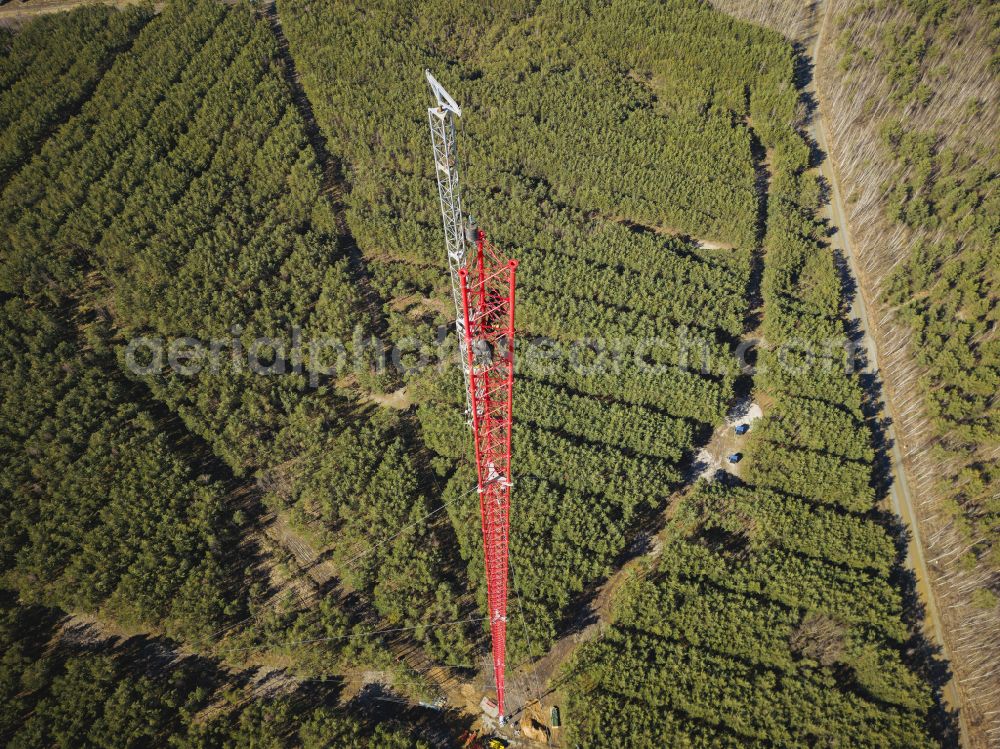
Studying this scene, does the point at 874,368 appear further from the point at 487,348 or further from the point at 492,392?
the point at 487,348

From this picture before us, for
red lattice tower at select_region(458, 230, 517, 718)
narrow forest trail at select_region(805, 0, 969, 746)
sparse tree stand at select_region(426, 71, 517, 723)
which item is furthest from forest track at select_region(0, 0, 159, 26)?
narrow forest trail at select_region(805, 0, 969, 746)

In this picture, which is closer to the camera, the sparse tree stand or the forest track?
the sparse tree stand

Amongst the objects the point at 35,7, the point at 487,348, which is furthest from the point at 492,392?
the point at 35,7

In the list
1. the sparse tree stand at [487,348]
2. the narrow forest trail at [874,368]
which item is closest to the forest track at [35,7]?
the sparse tree stand at [487,348]

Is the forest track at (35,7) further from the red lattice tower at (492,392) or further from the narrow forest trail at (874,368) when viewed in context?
the narrow forest trail at (874,368)

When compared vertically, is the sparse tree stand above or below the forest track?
below

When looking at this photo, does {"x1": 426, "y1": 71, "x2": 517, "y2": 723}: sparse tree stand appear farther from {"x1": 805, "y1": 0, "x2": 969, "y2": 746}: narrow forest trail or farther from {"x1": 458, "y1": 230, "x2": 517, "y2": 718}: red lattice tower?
{"x1": 805, "y1": 0, "x2": 969, "y2": 746}: narrow forest trail

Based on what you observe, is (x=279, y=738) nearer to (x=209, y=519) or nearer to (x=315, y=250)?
(x=209, y=519)

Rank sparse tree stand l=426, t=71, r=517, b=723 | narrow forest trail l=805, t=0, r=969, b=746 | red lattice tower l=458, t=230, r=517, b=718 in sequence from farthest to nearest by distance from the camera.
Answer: narrow forest trail l=805, t=0, r=969, b=746 < red lattice tower l=458, t=230, r=517, b=718 < sparse tree stand l=426, t=71, r=517, b=723
